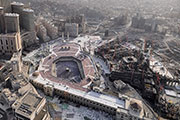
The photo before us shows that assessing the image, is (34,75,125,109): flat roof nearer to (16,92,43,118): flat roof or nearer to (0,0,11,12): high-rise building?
(16,92,43,118): flat roof

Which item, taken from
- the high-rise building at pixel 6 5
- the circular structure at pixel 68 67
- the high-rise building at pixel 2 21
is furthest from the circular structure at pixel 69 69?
the high-rise building at pixel 6 5

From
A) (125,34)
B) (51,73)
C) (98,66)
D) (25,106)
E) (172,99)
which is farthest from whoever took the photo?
(125,34)

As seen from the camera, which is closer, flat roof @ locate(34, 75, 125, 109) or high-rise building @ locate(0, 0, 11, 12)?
flat roof @ locate(34, 75, 125, 109)

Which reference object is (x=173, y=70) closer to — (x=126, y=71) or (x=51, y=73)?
(x=126, y=71)

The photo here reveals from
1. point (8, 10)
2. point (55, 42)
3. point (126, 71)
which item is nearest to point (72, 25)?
point (55, 42)

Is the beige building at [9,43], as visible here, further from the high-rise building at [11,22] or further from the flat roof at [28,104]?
the flat roof at [28,104]

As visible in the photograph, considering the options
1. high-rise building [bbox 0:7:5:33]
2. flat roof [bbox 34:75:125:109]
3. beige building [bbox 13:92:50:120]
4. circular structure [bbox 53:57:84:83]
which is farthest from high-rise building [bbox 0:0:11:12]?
beige building [bbox 13:92:50:120]

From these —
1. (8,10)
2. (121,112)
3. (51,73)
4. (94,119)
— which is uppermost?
(8,10)
